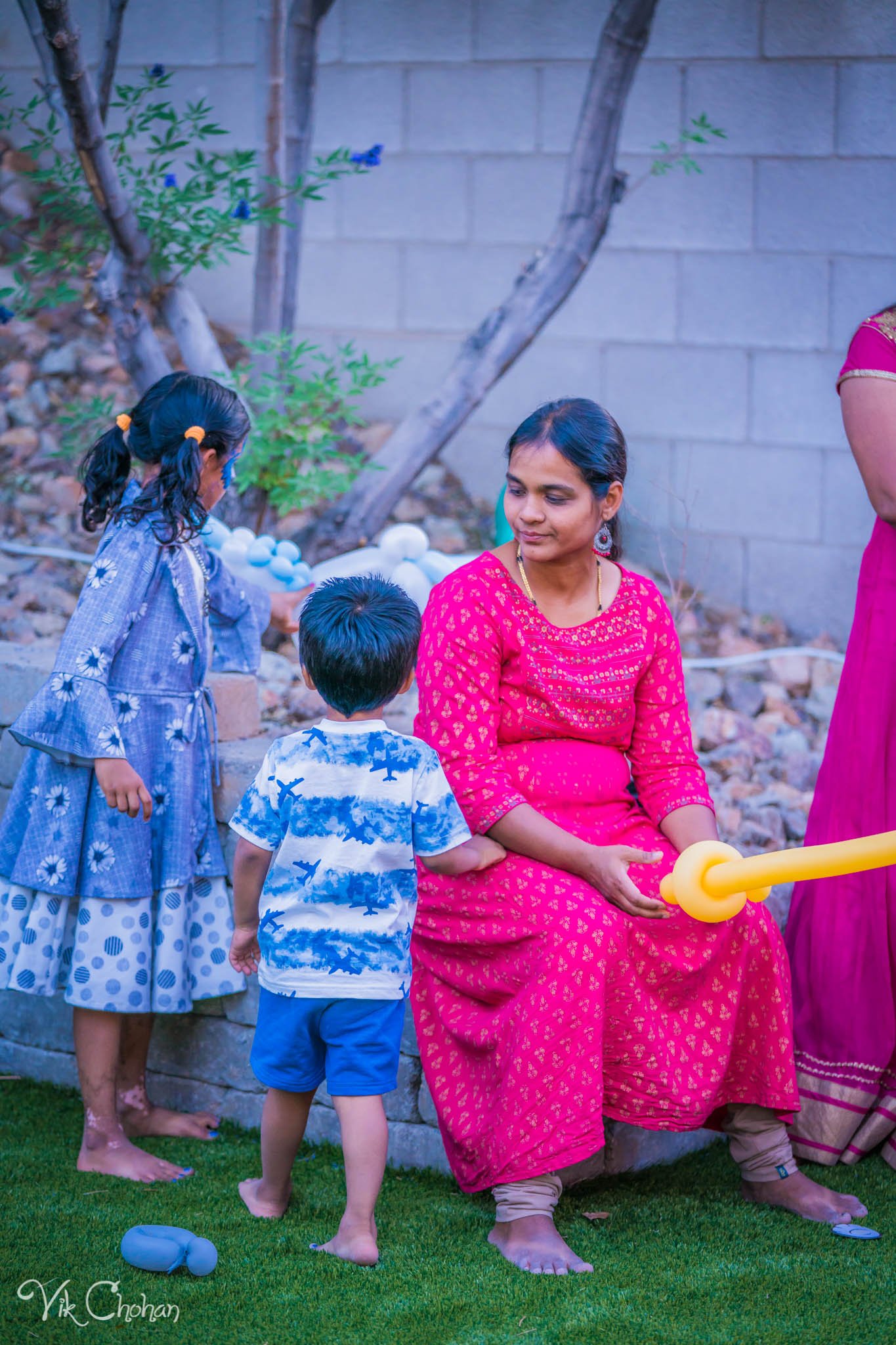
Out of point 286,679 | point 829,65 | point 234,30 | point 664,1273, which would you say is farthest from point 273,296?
point 664,1273

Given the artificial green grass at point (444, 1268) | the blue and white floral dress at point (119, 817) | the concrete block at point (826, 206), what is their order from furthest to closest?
the concrete block at point (826, 206), the blue and white floral dress at point (119, 817), the artificial green grass at point (444, 1268)

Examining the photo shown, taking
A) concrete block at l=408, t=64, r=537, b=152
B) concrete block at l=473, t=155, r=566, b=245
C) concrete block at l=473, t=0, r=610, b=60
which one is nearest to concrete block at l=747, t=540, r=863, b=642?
concrete block at l=473, t=155, r=566, b=245

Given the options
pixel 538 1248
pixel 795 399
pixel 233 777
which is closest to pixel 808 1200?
pixel 538 1248

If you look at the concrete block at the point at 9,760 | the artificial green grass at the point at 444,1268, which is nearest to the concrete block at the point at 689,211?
the concrete block at the point at 9,760

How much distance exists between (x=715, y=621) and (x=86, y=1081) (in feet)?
10.1

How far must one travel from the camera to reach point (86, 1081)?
2689 millimetres

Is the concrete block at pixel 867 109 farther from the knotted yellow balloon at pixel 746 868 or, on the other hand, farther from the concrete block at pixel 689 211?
the knotted yellow balloon at pixel 746 868

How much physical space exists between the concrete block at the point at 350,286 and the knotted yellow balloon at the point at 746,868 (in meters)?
3.94

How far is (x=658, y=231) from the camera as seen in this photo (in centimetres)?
504

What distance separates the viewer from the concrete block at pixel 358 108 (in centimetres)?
527

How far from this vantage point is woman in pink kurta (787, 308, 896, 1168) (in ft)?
8.96

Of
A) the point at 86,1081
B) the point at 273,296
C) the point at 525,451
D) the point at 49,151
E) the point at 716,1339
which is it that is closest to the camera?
the point at 716,1339

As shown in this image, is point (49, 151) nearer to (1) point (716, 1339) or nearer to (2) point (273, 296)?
(2) point (273, 296)

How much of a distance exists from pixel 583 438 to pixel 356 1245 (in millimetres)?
1418
